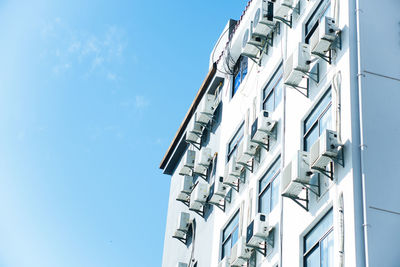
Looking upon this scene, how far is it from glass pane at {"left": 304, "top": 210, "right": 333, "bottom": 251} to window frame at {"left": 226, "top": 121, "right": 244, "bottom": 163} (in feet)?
27.2

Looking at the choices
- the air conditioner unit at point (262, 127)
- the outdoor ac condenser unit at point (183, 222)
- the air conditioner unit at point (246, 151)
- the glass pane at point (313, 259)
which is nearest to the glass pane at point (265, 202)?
the air conditioner unit at point (246, 151)

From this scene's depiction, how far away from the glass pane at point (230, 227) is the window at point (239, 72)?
225 inches

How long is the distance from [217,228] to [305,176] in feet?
26.2

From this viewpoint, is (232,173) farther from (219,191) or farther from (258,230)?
(258,230)

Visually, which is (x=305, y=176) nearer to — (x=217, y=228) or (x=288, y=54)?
(x=288, y=54)

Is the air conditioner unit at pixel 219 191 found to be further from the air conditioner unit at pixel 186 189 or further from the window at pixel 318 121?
the window at pixel 318 121

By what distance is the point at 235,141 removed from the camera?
27.1 m

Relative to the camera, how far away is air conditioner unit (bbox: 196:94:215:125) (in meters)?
30.5

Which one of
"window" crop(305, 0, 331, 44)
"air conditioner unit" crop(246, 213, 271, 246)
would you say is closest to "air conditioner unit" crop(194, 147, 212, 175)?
"air conditioner unit" crop(246, 213, 271, 246)

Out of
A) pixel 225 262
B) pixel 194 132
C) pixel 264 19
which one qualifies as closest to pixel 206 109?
pixel 194 132

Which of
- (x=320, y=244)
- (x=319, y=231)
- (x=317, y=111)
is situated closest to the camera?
(x=320, y=244)

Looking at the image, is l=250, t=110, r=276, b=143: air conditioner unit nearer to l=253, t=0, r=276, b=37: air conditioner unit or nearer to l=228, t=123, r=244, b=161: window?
l=228, t=123, r=244, b=161: window

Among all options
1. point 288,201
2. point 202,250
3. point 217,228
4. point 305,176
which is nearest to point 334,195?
point 305,176

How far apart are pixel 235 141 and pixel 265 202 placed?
4.92 metres
